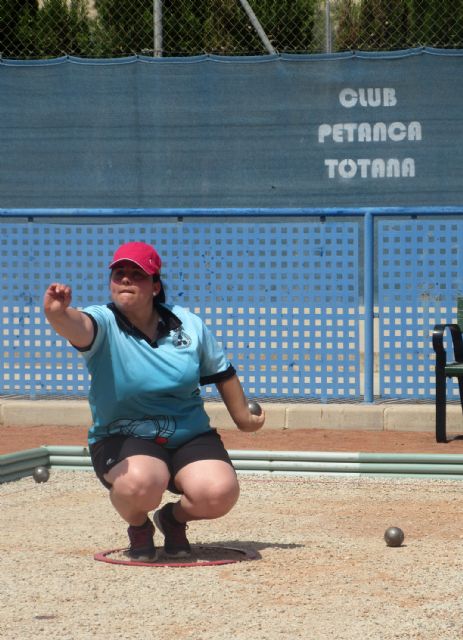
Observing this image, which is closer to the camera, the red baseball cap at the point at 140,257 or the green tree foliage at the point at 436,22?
the red baseball cap at the point at 140,257

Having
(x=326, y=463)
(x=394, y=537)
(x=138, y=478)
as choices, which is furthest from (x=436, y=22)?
(x=138, y=478)

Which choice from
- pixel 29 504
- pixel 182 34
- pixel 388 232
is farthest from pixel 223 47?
pixel 29 504

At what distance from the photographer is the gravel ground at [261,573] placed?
Result: 4.62 metres

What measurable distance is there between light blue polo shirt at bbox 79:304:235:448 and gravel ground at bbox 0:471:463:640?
0.56 m

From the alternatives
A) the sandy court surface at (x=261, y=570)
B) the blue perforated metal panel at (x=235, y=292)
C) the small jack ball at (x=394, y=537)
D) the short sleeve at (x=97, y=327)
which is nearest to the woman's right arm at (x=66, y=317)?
the short sleeve at (x=97, y=327)

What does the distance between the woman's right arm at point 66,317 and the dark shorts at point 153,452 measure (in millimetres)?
454

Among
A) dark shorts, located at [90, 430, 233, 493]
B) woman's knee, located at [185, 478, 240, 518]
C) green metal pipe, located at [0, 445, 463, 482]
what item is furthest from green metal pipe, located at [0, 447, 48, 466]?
woman's knee, located at [185, 478, 240, 518]

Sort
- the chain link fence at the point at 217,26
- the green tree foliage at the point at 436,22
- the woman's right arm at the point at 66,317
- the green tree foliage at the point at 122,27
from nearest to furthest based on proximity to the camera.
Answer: the woman's right arm at the point at 66,317
the green tree foliage at the point at 436,22
the chain link fence at the point at 217,26
the green tree foliage at the point at 122,27

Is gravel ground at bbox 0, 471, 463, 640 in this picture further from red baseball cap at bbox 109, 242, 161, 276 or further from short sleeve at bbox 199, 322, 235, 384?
red baseball cap at bbox 109, 242, 161, 276

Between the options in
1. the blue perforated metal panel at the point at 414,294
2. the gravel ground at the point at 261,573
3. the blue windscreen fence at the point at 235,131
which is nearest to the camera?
the gravel ground at the point at 261,573

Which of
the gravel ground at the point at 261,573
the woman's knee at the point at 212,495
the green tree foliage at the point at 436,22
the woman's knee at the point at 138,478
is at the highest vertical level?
the green tree foliage at the point at 436,22

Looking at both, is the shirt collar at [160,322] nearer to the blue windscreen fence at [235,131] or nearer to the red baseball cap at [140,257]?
the red baseball cap at [140,257]

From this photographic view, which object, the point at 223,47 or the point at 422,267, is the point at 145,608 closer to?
the point at 422,267

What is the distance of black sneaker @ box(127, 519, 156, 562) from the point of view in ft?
18.5
